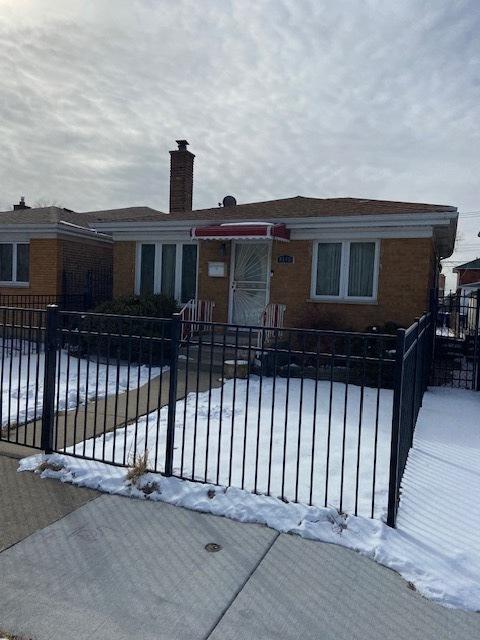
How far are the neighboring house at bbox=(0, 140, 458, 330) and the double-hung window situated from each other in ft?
0.09

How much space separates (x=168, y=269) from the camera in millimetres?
13766

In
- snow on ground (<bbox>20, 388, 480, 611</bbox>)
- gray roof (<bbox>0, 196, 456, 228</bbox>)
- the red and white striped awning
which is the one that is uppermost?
gray roof (<bbox>0, 196, 456, 228</bbox>)

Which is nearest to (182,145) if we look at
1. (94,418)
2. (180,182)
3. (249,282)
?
(180,182)

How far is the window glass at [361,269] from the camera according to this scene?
37.6ft

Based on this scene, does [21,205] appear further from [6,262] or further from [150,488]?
[150,488]

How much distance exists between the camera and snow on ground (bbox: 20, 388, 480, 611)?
3.09 m

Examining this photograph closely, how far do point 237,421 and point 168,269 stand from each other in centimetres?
821

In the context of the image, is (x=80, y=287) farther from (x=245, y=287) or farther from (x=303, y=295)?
(x=303, y=295)

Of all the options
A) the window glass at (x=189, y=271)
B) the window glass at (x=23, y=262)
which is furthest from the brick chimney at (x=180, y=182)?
the window glass at (x=23, y=262)

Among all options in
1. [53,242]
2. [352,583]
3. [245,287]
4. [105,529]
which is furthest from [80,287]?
[352,583]

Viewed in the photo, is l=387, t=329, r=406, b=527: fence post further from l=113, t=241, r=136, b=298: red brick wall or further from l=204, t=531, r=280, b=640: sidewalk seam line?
l=113, t=241, r=136, b=298: red brick wall

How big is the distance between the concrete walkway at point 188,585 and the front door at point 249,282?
9.37 meters

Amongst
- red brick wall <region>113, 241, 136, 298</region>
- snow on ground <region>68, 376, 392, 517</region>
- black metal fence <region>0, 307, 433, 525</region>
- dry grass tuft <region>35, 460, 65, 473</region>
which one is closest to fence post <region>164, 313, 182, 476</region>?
black metal fence <region>0, 307, 433, 525</region>

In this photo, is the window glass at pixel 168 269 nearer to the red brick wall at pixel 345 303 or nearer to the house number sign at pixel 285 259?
the red brick wall at pixel 345 303
